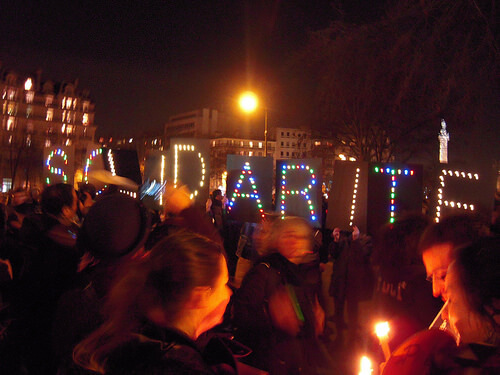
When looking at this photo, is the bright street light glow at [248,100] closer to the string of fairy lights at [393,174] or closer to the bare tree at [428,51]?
the bare tree at [428,51]

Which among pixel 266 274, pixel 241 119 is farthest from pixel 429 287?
pixel 241 119

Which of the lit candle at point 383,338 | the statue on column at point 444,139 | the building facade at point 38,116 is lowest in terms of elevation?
the lit candle at point 383,338

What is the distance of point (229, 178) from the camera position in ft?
24.4

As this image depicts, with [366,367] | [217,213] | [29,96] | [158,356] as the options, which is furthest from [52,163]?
[29,96]

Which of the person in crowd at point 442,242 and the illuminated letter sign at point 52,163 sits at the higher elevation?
the illuminated letter sign at point 52,163

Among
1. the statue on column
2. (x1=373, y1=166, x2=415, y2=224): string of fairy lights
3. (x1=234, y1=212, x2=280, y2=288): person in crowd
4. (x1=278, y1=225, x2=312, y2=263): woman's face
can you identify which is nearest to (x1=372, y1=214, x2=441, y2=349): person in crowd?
(x1=278, y1=225, x2=312, y2=263): woman's face

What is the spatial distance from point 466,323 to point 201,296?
957mm

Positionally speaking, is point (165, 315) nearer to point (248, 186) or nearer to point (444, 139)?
point (248, 186)

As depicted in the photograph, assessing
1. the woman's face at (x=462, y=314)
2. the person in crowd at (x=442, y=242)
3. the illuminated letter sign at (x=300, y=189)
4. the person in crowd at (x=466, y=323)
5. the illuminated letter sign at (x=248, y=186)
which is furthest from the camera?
the illuminated letter sign at (x=248, y=186)

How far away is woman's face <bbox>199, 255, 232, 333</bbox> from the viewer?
6.02ft

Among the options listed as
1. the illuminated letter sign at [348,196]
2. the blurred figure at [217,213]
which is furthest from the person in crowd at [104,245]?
the blurred figure at [217,213]

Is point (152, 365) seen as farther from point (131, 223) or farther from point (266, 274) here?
point (266, 274)

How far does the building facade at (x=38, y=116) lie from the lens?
87.8 meters

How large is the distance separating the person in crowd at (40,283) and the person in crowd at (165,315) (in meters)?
1.36
